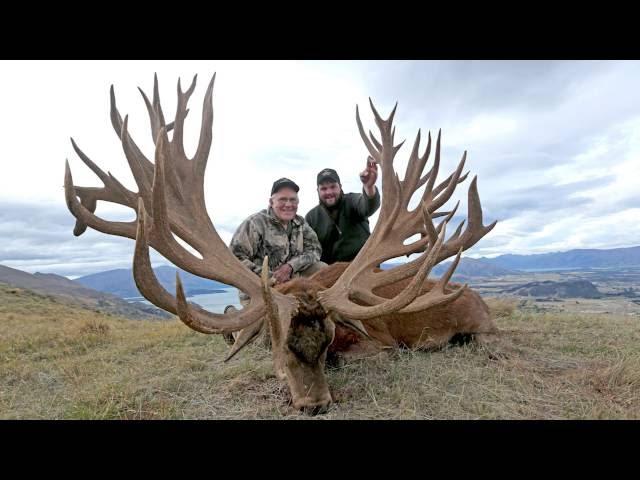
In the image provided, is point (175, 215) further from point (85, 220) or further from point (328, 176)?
point (328, 176)

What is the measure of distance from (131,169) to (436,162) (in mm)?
2441

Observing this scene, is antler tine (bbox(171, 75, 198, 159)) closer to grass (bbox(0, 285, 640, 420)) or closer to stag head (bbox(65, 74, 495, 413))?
stag head (bbox(65, 74, 495, 413))

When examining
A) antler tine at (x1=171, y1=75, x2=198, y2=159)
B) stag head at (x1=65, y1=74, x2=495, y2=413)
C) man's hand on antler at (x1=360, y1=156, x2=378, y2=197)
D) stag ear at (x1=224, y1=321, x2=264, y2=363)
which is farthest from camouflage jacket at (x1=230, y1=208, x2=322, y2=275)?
stag ear at (x1=224, y1=321, x2=264, y2=363)

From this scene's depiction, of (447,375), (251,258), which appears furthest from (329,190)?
(447,375)

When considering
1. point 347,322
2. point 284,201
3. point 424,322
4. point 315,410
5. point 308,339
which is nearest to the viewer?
point 315,410

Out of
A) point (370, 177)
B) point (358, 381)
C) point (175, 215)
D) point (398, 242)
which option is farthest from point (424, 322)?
point (175, 215)

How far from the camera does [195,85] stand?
12.9ft

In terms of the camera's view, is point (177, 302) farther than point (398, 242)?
No

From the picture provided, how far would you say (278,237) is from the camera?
16.6 ft

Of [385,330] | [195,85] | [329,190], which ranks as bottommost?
[385,330]

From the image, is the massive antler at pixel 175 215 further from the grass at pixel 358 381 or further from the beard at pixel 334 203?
the beard at pixel 334 203

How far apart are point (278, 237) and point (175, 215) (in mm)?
1725

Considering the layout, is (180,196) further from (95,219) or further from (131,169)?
(95,219)

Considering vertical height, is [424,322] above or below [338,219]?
below
